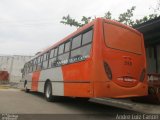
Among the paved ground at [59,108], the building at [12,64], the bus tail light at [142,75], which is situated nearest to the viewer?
the paved ground at [59,108]

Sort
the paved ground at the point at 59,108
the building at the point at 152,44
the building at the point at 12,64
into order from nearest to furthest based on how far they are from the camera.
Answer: the paved ground at the point at 59,108 → the building at the point at 152,44 → the building at the point at 12,64

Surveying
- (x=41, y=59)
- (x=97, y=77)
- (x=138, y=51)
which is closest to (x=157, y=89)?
(x=138, y=51)

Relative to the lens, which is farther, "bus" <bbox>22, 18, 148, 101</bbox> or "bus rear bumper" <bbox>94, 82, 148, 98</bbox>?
"bus" <bbox>22, 18, 148, 101</bbox>

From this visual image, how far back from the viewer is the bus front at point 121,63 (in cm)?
750

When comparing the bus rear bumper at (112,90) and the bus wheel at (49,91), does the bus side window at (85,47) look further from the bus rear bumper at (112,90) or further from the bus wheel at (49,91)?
the bus wheel at (49,91)

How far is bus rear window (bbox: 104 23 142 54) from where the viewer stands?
808 cm

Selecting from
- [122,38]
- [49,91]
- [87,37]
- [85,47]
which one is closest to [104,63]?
[85,47]

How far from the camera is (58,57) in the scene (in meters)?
10.9

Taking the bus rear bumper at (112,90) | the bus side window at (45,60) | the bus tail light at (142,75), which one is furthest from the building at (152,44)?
the bus side window at (45,60)

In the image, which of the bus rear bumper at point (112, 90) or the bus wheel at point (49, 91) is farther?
the bus wheel at point (49, 91)

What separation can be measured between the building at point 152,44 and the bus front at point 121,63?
10.9ft

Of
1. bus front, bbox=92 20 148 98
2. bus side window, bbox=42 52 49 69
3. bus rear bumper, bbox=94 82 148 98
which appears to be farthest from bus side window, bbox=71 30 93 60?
bus side window, bbox=42 52 49 69

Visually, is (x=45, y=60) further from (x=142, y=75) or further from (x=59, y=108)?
(x=142, y=75)

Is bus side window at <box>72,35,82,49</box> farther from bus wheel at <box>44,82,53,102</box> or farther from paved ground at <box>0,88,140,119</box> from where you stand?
bus wheel at <box>44,82,53,102</box>
